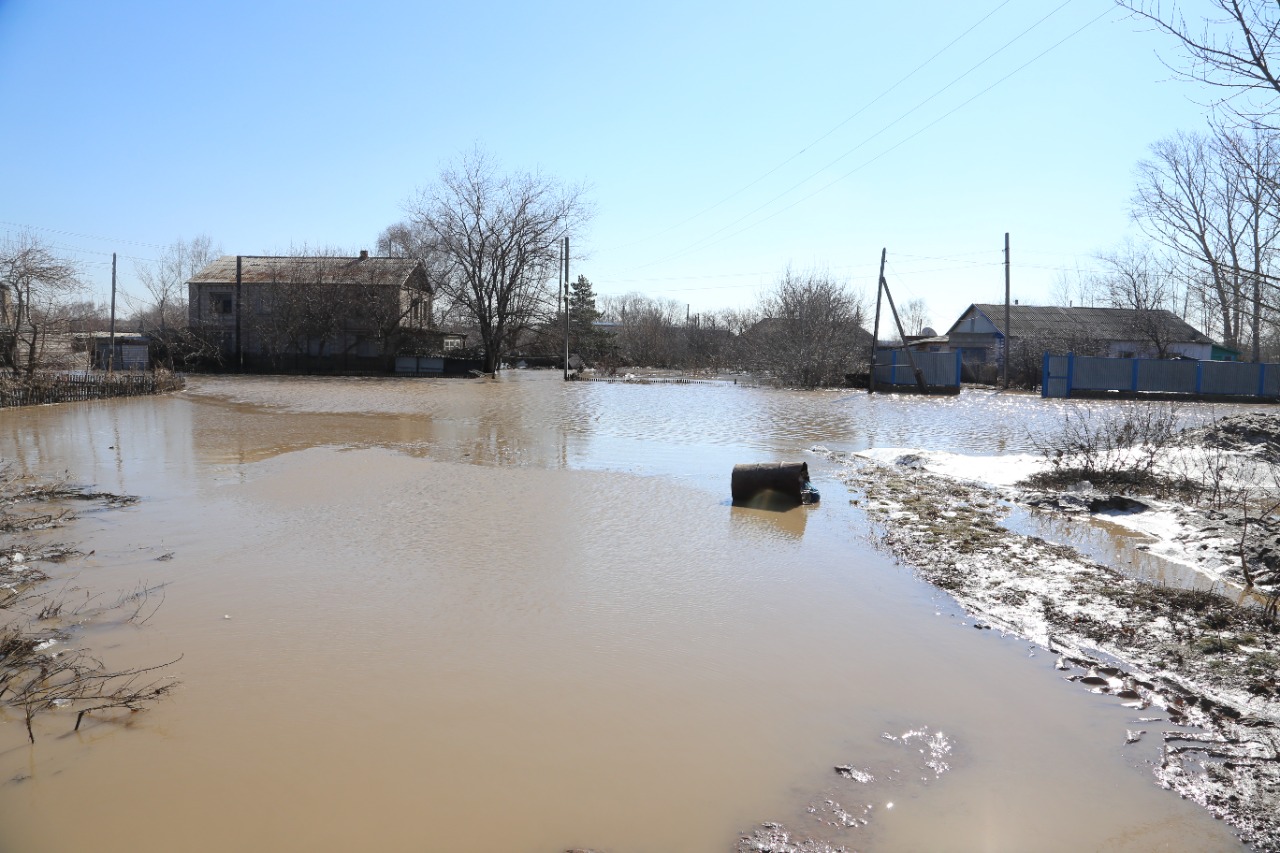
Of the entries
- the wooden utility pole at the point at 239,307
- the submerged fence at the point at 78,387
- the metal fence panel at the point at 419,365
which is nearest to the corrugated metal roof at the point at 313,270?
the wooden utility pole at the point at 239,307

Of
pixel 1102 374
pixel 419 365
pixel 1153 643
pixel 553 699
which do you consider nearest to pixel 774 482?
pixel 1153 643

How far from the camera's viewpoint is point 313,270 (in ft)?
164

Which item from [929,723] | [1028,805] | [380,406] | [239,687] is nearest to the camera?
[1028,805]

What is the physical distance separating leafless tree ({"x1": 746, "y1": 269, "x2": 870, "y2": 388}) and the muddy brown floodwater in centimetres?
2967

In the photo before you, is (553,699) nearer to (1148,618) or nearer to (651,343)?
(1148,618)

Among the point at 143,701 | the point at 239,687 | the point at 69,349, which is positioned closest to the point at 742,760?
the point at 239,687

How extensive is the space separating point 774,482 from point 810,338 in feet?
99.4

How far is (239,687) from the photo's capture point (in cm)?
501

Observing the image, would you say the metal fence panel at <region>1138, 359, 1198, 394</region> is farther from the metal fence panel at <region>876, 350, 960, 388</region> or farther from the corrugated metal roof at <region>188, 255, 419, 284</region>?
the corrugated metal roof at <region>188, 255, 419, 284</region>

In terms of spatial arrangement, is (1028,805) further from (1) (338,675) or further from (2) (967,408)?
(2) (967,408)

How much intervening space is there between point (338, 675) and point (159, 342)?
4824 centimetres

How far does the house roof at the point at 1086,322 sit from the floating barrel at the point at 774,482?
41.0m

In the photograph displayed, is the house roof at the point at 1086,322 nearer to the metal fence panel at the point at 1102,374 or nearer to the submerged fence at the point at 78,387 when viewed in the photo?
the metal fence panel at the point at 1102,374

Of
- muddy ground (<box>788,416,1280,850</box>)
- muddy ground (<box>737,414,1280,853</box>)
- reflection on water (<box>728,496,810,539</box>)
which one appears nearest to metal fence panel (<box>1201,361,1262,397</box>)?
muddy ground (<box>737,414,1280,853</box>)
